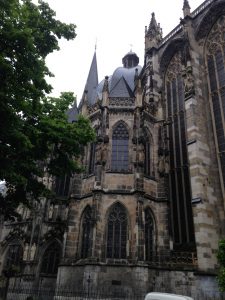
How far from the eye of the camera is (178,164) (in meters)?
18.9

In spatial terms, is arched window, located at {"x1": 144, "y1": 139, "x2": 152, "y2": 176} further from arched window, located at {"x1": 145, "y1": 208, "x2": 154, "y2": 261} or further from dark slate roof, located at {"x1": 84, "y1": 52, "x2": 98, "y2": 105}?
dark slate roof, located at {"x1": 84, "y1": 52, "x2": 98, "y2": 105}

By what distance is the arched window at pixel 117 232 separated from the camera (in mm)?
15354

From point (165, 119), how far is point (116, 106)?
13.2 ft

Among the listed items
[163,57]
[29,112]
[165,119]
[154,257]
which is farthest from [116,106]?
[29,112]

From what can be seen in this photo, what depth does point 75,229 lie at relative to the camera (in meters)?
17.0

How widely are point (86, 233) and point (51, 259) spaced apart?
4.32 metres

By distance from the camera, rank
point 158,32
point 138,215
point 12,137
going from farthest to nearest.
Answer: point 158,32 → point 138,215 → point 12,137

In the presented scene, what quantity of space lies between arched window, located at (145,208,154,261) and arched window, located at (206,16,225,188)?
4507 millimetres

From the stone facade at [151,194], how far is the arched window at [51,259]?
64mm

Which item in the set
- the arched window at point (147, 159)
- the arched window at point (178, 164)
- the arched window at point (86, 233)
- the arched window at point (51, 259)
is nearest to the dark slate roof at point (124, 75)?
the arched window at point (178, 164)

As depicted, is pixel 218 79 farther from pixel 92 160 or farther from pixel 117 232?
pixel 117 232

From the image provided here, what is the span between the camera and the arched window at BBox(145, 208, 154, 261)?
624 inches

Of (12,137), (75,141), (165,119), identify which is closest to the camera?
(12,137)

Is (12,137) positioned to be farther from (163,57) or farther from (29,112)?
(163,57)
